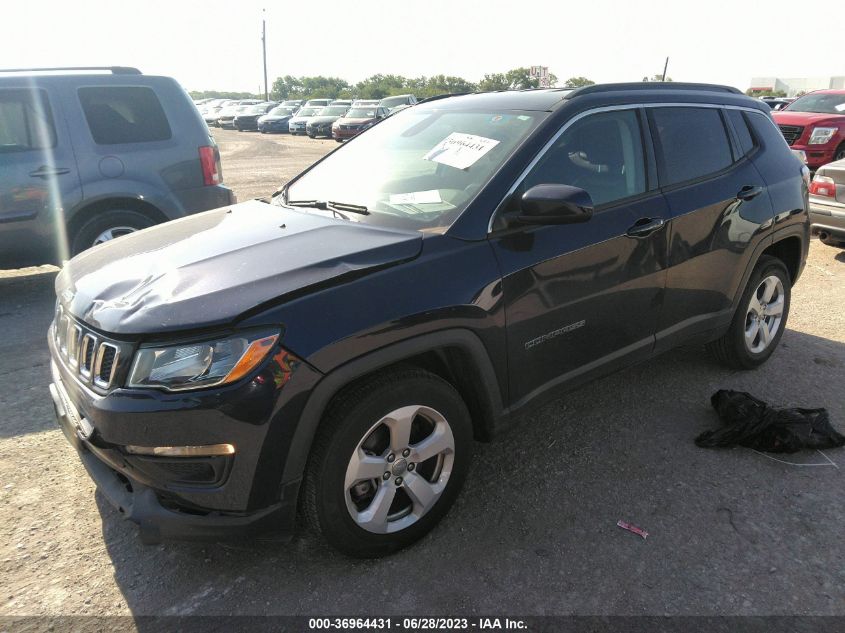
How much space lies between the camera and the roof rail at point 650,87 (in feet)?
10.2

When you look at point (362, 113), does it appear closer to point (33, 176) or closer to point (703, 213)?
point (33, 176)

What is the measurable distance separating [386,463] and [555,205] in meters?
1.22

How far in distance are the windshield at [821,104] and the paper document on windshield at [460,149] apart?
37.2 feet

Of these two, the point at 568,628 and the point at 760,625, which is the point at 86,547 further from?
the point at 760,625

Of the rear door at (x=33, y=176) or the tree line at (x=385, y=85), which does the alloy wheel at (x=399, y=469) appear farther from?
the tree line at (x=385, y=85)

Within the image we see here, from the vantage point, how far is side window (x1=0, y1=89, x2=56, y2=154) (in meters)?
5.29

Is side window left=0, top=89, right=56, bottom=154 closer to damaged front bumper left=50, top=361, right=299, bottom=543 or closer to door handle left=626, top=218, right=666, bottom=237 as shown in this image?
damaged front bumper left=50, top=361, right=299, bottom=543

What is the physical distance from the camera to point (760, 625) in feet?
7.20

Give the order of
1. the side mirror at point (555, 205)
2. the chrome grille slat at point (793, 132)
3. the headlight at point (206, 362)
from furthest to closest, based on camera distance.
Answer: the chrome grille slat at point (793, 132) → the side mirror at point (555, 205) → the headlight at point (206, 362)

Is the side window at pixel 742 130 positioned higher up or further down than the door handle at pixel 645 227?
higher up

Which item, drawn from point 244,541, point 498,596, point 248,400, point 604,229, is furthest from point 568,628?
point 604,229

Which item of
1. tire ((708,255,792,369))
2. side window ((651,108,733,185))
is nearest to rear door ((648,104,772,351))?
side window ((651,108,733,185))

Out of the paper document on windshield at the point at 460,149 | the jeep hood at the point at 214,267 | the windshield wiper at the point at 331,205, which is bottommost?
the jeep hood at the point at 214,267

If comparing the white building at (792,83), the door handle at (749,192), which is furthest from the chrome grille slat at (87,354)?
the white building at (792,83)
